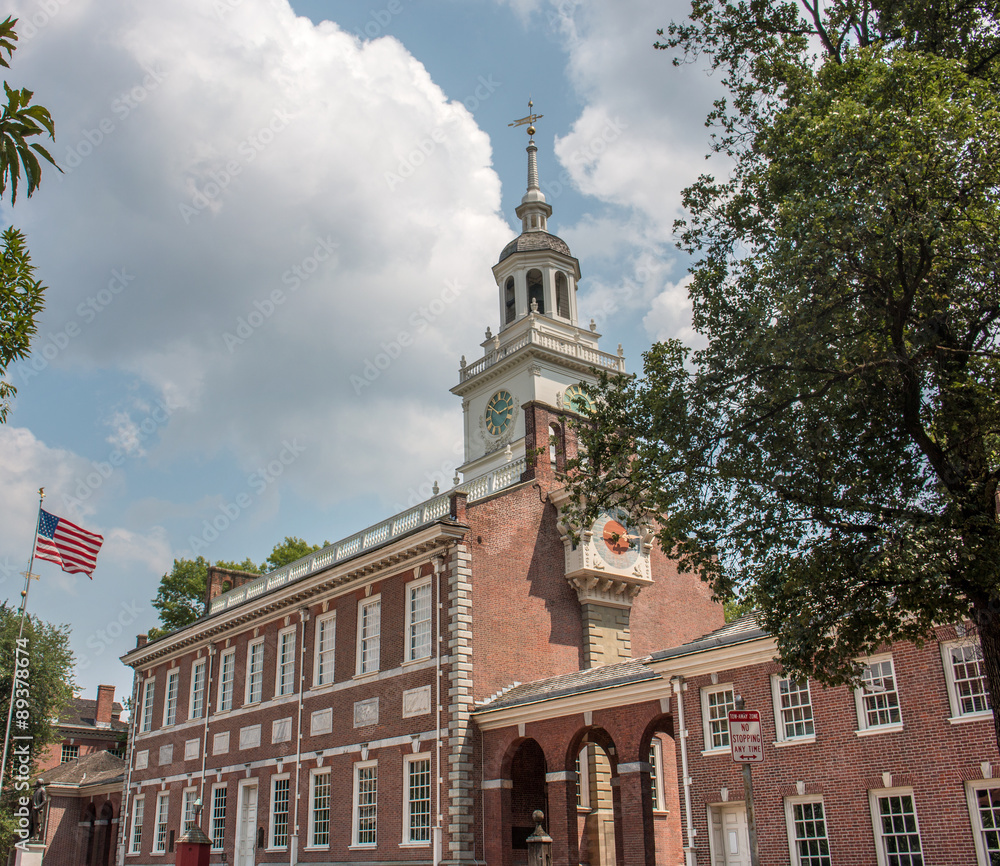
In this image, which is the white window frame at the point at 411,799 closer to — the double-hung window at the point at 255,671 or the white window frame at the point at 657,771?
the white window frame at the point at 657,771

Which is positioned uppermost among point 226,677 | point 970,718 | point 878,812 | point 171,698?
→ point 226,677

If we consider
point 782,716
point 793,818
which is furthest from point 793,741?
point 793,818

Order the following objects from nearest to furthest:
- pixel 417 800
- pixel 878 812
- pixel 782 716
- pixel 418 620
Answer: pixel 878 812 < pixel 782 716 < pixel 417 800 < pixel 418 620

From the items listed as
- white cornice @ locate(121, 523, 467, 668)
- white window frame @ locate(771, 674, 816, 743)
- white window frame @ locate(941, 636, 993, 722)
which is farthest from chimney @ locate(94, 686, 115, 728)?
white window frame @ locate(941, 636, 993, 722)

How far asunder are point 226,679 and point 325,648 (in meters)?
8.11

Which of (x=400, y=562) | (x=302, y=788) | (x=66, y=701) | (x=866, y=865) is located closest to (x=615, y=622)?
(x=400, y=562)

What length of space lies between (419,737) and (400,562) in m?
5.36

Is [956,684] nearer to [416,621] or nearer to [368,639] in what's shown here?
[416,621]

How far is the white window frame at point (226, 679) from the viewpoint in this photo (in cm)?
3738

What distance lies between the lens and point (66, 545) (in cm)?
3338

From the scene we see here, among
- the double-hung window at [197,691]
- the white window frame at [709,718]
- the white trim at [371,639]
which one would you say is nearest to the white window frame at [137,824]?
the double-hung window at [197,691]

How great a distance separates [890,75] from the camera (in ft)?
42.2

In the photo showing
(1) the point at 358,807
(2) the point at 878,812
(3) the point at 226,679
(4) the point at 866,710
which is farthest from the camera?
(3) the point at 226,679

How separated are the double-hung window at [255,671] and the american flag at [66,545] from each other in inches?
266
